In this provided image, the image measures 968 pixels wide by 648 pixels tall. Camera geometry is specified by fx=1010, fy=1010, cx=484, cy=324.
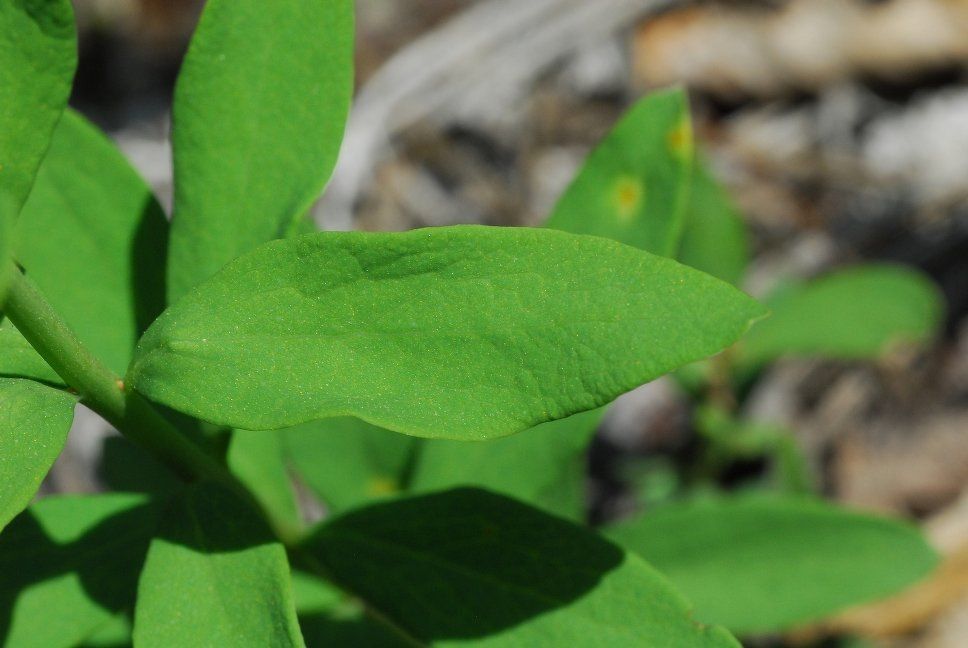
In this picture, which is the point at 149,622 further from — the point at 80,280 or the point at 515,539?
the point at 80,280

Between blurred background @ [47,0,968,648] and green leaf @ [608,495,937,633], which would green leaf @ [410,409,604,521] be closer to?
green leaf @ [608,495,937,633]

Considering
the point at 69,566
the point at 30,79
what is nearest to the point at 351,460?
the point at 69,566

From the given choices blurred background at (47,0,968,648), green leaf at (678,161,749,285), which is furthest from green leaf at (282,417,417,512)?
blurred background at (47,0,968,648)

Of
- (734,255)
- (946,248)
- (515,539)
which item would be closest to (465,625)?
(515,539)

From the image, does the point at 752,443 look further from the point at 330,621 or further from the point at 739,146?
the point at 330,621

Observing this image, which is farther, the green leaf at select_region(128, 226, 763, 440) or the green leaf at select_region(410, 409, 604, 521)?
the green leaf at select_region(410, 409, 604, 521)

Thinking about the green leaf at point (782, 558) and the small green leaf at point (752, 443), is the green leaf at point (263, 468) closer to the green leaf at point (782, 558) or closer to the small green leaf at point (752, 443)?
the green leaf at point (782, 558)
